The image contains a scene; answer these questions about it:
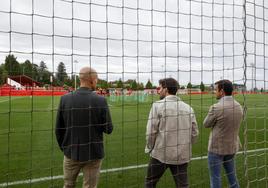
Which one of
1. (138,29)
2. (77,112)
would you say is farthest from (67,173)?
(138,29)

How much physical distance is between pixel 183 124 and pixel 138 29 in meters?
1.05

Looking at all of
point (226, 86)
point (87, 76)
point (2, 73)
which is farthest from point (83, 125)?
point (226, 86)

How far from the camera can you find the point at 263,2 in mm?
4387

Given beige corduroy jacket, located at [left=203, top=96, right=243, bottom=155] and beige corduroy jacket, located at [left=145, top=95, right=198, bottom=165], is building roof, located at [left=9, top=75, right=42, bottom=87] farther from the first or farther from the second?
beige corduroy jacket, located at [left=203, top=96, right=243, bottom=155]

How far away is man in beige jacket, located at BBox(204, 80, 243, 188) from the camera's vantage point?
373 centimetres

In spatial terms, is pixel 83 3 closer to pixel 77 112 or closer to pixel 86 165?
pixel 77 112

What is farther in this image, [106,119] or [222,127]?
[222,127]

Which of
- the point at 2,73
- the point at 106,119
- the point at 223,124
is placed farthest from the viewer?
the point at 2,73

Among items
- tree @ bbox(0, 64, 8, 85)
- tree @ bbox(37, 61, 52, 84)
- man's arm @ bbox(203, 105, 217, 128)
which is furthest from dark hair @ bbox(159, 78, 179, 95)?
tree @ bbox(0, 64, 8, 85)

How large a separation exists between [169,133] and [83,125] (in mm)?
867

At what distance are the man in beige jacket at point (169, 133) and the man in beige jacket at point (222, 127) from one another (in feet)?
1.31

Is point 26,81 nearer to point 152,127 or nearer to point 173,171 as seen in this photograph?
point 152,127

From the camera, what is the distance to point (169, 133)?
3393mm

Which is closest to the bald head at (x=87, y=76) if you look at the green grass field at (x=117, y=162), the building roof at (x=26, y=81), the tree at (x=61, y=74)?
the tree at (x=61, y=74)
